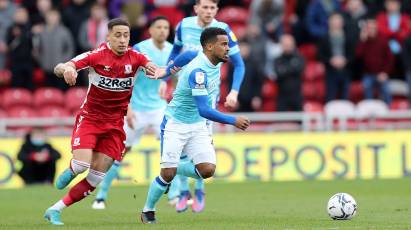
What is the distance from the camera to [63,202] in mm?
12961

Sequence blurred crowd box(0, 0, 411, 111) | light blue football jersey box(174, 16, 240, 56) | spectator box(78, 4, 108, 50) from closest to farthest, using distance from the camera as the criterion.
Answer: light blue football jersey box(174, 16, 240, 56)
spectator box(78, 4, 108, 50)
blurred crowd box(0, 0, 411, 111)

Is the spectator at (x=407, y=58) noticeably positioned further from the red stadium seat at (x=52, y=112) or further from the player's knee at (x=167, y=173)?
the player's knee at (x=167, y=173)

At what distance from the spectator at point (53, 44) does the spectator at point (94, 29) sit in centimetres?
33

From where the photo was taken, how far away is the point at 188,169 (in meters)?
13.7

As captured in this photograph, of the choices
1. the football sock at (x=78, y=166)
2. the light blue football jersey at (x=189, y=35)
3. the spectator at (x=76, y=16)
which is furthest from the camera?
the spectator at (x=76, y=16)

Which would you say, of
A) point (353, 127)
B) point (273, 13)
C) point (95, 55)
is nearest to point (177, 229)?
point (95, 55)

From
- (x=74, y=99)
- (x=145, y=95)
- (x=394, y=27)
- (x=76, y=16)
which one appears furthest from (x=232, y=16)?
(x=145, y=95)

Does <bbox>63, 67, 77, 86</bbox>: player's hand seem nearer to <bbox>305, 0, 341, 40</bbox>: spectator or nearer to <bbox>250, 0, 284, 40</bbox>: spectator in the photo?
<bbox>250, 0, 284, 40</bbox>: spectator

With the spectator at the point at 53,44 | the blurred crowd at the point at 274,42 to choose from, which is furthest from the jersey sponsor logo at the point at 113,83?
the spectator at the point at 53,44

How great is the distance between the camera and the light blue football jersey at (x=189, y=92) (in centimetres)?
1289

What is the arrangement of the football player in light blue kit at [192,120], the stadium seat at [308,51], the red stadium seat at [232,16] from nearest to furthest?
the football player in light blue kit at [192,120], the red stadium seat at [232,16], the stadium seat at [308,51]

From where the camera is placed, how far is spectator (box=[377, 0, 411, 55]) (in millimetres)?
26328

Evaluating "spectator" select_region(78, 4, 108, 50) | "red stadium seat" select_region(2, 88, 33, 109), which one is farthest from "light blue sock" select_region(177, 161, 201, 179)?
"red stadium seat" select_region(2, 88, 33, 109)

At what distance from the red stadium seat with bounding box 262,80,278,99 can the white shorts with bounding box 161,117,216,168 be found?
41.1 ft
